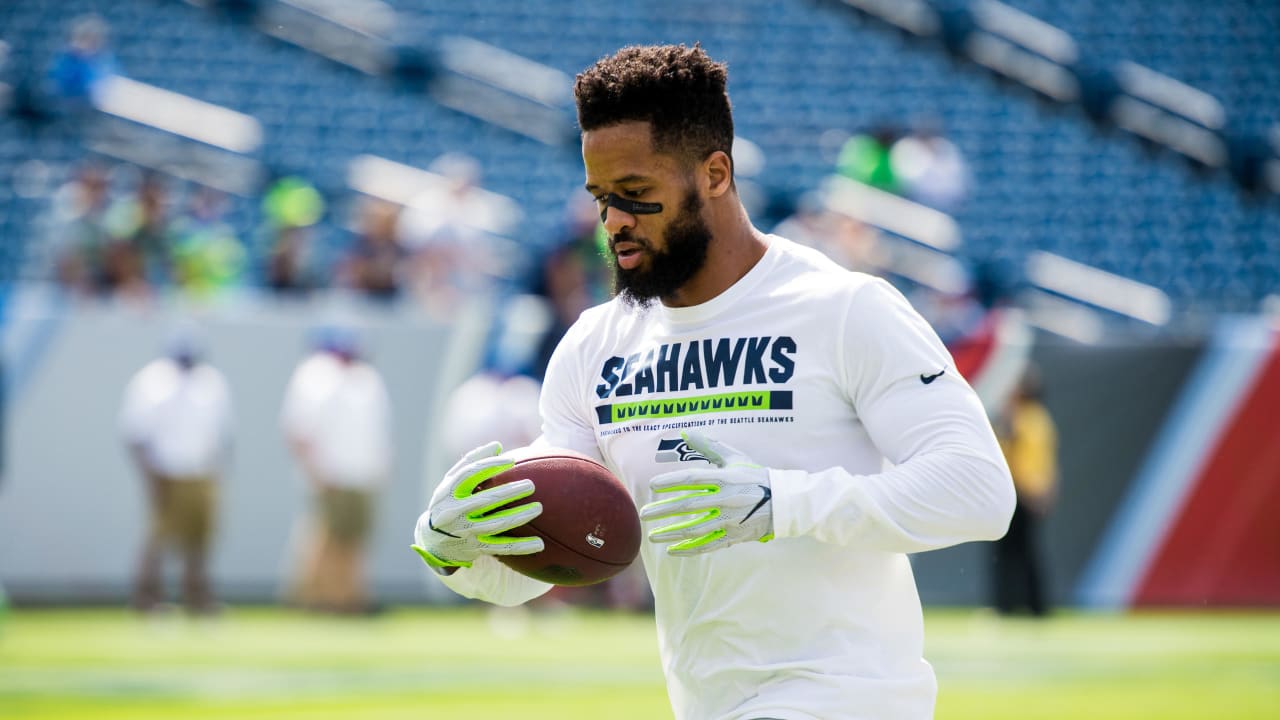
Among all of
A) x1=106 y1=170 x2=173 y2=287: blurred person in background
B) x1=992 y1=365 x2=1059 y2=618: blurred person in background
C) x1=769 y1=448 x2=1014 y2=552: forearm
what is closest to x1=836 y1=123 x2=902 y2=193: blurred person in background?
x1=992 y1=365 x2=1059 y2=618: blurred person in background

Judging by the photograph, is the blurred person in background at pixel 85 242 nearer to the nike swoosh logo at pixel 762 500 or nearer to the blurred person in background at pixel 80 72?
the blurred person in background at pixel 80 72

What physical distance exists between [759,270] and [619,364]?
0.37 m

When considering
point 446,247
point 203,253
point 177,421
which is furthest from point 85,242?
point 446,247

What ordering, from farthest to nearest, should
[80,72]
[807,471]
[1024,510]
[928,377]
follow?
[80,72] → [1024,510] → [807,471] → [928,377]

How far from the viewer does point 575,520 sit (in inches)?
136

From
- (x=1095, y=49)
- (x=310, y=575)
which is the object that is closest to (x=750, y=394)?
(x=310, y=575)

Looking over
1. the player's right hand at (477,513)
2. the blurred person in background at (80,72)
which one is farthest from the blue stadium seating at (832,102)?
the player's right hand at (477,513)

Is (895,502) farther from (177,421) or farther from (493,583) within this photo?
(177,421)

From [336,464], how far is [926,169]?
282 inches

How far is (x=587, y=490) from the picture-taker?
346 cm

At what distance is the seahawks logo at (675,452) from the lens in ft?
11.3

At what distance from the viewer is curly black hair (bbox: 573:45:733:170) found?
347cm

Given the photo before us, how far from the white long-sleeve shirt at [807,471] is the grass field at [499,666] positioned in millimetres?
4496

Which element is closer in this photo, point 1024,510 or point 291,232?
point 1024,510
